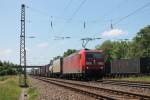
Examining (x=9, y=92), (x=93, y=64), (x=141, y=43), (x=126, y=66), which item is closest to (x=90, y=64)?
(x=93, y=64)

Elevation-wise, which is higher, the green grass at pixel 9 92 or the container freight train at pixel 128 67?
the container freight train at pixel 128 67

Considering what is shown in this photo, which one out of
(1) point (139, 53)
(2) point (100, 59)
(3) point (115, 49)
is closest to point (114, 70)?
(2) point (100, 59)

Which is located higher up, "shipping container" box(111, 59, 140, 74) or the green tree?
the green tree

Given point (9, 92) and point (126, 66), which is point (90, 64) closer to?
point (9, 92)

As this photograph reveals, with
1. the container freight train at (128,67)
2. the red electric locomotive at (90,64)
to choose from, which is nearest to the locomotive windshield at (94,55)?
the red electric locomotive at (90,64)

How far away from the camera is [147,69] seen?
177 ft

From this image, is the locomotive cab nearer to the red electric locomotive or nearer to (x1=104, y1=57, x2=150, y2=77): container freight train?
the red electric locomotive

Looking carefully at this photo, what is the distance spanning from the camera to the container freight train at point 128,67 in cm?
5319

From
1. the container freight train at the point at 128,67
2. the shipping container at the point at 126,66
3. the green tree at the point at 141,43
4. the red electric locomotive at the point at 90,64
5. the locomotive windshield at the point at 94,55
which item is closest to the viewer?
the red electric locomotive at the point at 90,64

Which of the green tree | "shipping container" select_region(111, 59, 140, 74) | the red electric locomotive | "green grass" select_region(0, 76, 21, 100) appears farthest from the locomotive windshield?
the green tree

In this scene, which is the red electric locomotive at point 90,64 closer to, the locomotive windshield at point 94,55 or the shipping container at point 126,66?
the locomotive windshield at point 94,55

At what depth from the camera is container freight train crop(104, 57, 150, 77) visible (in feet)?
174

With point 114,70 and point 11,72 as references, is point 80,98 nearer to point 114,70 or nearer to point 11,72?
Result: point 114,70

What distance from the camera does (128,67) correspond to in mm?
55969
